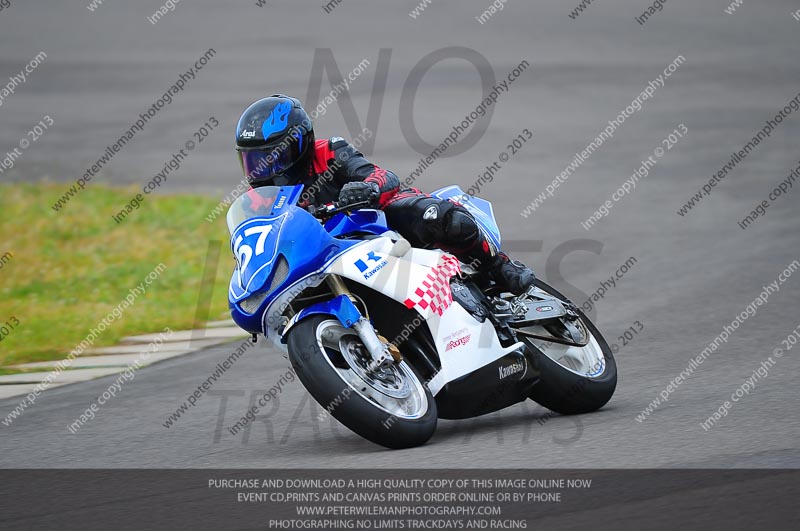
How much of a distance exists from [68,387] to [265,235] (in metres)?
3.40

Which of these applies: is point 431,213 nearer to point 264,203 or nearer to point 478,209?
point 478,209

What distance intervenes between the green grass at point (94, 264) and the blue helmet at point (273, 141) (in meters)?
3.03

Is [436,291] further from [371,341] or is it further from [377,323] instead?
[371,341]

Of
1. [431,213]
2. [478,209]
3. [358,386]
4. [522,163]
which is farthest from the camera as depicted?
[522,163]

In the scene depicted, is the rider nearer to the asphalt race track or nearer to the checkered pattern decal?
the checkered pattern decal

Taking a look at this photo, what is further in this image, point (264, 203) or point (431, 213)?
point (431, 213)

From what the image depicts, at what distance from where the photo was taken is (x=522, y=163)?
15.9 meters

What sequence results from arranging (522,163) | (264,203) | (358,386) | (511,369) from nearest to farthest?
(358,386) < (264,203) < (511,369) < (522,163)

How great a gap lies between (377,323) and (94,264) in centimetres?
718

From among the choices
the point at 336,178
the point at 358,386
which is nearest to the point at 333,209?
the point at 336,178

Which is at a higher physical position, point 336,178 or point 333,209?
point 333,209

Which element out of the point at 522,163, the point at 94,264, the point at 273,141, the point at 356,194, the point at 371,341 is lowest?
the point at 94,264

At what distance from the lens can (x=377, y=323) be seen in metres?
6.40

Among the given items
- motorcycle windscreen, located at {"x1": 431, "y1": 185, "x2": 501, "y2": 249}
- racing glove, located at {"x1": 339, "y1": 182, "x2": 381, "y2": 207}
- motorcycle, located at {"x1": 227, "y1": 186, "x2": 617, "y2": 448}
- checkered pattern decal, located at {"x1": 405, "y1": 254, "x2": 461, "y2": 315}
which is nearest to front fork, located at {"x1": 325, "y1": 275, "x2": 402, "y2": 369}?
motorcycle, located at {"x1": 227, "y1": 186, "x2": 617, "y2": 448}
